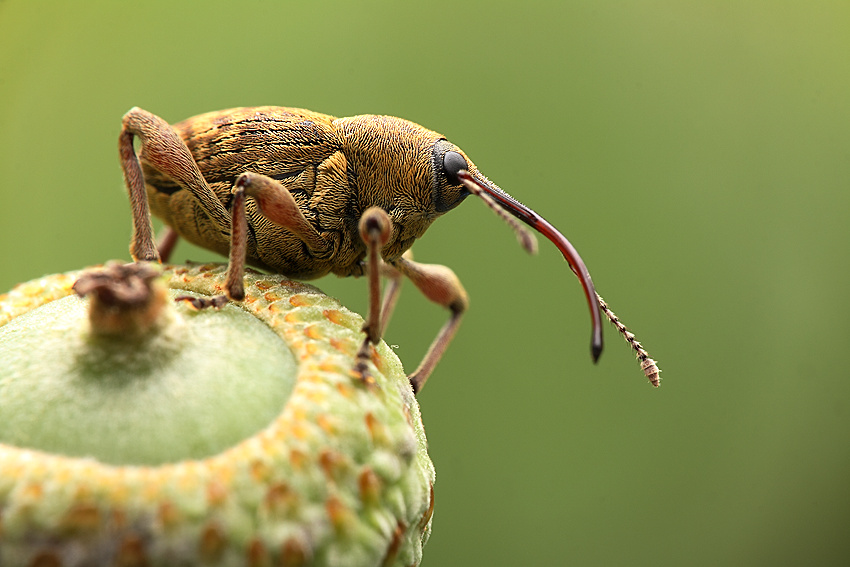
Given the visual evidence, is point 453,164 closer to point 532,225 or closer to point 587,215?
point 532,225

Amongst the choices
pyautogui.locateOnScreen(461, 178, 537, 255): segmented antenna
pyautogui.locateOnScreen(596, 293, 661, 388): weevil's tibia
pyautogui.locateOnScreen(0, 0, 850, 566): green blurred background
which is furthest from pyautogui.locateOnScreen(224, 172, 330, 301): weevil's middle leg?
pyautogui.locateOnScreen(0, 0, 850, 566): green blurred background

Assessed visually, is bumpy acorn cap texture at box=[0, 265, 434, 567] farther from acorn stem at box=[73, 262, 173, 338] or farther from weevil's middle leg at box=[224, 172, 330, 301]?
weevil's middle leg at box=[224, 172, 330, 301]

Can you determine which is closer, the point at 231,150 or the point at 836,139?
the point at 231,150

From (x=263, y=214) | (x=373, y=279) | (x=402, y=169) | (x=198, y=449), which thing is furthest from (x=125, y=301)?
(x=402, y=169)

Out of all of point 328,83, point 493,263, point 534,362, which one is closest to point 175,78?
point 328,83

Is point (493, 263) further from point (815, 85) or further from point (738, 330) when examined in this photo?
point (815, 85)

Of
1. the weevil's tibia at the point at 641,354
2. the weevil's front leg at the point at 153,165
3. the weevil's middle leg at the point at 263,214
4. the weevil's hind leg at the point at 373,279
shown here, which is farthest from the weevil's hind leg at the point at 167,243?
the weevil's tibia at the point at 641,354

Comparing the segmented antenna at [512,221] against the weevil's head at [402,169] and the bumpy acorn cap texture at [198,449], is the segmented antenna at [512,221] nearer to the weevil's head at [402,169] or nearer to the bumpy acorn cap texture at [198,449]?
the weevil's head at [402,169]
